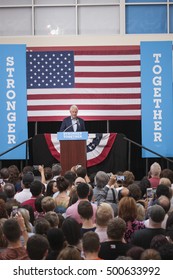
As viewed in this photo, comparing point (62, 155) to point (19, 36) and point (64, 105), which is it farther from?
point (19, 36)

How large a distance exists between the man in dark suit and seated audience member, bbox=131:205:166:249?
790 cm

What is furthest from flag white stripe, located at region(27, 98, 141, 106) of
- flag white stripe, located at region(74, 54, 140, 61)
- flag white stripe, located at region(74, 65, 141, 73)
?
flag white stripe, located at region(74, 54, 140, 61)

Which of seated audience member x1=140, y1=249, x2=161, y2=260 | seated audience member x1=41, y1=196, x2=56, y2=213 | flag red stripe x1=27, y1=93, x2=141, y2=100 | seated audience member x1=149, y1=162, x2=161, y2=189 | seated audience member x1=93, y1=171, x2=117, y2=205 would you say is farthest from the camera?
flag red stripe x1=27, y1=93, x2=141, y2=100

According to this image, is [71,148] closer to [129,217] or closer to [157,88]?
[157,88]

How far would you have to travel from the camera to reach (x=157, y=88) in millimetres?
16016

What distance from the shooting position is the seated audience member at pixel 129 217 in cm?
725

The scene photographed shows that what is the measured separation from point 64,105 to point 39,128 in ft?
2.80

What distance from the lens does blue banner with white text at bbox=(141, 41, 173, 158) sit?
15.9m

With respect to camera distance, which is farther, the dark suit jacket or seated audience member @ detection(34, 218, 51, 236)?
the dark suit jacket

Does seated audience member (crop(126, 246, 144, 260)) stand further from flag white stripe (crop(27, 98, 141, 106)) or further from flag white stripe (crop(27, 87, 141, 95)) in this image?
flag white stripe (crop(27, 87, 141, 95))

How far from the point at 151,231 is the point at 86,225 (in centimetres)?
70

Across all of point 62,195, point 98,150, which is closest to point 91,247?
point 62,195

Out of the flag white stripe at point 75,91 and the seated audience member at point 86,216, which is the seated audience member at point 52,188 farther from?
the flag white stripe at point 75,91
